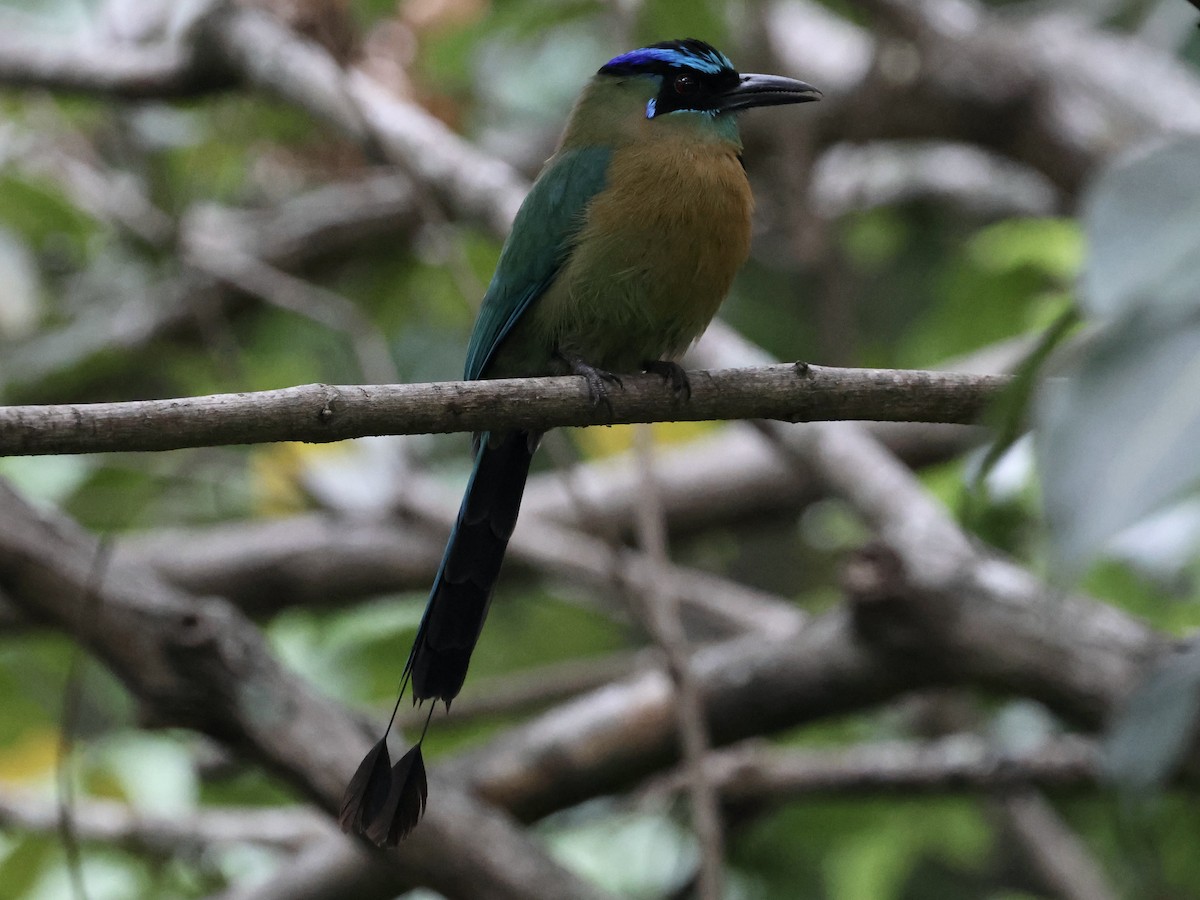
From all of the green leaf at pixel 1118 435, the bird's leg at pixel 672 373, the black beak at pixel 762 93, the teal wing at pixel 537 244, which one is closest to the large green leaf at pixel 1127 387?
the green leaf at pixel 1118 435

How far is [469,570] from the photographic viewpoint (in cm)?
256

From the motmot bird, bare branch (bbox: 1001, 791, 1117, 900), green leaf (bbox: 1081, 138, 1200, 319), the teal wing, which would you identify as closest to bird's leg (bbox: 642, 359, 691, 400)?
the motmot bird

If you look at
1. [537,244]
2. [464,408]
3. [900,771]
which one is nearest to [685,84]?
[537,244]

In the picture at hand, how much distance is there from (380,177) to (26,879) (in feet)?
9.37

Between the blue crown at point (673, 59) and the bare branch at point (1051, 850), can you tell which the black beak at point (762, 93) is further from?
the bare branch at point (1051, 850)

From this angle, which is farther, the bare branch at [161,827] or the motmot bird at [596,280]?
the bare branch at [161,827]

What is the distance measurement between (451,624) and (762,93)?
4.34 feet

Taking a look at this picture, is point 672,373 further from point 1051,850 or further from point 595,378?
point 1051,850

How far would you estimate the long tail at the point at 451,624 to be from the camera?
7.59 feet

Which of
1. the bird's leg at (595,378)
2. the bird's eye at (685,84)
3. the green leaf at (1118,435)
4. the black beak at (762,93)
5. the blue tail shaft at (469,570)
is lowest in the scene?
the blue tail shaft at (469,570)

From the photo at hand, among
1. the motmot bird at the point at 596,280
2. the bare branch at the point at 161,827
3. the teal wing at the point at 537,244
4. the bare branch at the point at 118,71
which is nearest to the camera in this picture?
the motmot bird at the point at 596,280

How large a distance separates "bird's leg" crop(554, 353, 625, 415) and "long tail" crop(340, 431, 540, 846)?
0.56ft

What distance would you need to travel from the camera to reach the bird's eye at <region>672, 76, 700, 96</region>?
117 inches

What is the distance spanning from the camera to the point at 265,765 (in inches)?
108
